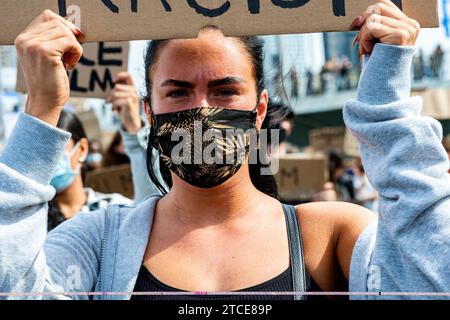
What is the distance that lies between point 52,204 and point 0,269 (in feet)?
6.60

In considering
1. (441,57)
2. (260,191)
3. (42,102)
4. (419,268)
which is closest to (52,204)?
(260,191)

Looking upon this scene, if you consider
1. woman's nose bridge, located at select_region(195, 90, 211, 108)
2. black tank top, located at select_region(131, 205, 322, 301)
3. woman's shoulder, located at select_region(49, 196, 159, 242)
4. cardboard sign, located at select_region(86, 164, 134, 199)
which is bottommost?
cardboard sign, located at select_region(86, 164, 134, 199)

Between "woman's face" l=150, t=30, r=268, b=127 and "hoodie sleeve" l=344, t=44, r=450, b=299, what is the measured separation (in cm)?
35

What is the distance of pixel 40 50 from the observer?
1847mm

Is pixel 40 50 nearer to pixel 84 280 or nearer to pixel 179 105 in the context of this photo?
pixel 179 105

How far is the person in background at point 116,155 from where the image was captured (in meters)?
5.96

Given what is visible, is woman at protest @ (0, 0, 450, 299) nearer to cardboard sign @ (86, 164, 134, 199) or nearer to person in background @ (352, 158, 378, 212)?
cardboard sign @ (86, 164, 134, 199)

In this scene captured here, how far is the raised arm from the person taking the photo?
1781mm

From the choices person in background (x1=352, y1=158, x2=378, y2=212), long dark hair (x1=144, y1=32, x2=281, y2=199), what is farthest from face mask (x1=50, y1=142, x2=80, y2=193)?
person in background (x1=352, y1=158, x2=378, y2=212)

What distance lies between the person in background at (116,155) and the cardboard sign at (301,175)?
Result: 4.04ft

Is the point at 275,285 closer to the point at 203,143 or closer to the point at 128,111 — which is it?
the point at 203,143

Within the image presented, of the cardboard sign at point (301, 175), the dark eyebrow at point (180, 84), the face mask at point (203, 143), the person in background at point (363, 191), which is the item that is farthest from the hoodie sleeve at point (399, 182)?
the person in background at point (363, 191)

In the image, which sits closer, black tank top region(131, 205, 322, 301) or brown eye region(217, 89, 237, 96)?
black tank top region(131, 205, 322, 301)

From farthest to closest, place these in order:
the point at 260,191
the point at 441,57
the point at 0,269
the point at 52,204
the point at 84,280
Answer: the point at 441,57 → the point at 52,204 → the point at 260,191 → the point at 84,280 → the point at 0,269
